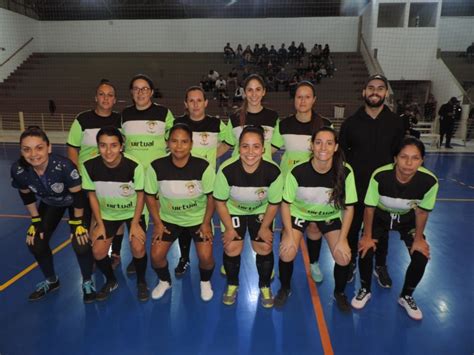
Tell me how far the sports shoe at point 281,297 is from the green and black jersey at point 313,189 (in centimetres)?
80

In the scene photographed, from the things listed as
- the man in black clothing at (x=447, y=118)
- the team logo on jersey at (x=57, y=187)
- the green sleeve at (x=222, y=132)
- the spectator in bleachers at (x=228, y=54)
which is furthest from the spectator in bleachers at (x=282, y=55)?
the team logo on jersey at (x=57, y=187)

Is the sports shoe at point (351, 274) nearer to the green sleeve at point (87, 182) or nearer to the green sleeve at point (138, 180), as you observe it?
the green sleeve at point (138, 180)

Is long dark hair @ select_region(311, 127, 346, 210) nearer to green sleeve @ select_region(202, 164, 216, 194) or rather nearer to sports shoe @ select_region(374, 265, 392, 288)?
green sleeve @ select_region(202, 164, 216, 194)

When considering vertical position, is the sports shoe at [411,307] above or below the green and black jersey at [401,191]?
below

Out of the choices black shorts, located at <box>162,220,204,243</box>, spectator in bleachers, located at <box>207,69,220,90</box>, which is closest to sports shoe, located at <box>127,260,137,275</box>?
black shorts, located at <box>162,220,204,243</box>

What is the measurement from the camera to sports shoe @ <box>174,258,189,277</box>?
3.71m

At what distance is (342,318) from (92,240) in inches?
91.8

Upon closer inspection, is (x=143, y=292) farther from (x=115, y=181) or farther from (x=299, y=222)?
(x=299, y=222)

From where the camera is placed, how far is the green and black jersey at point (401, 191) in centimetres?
294

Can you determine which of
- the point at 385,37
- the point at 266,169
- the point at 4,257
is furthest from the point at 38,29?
the point at 266,169

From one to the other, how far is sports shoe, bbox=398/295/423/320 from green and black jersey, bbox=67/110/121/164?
323 centimetres

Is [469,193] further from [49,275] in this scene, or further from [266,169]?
[49,275]

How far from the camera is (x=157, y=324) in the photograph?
9.64ft

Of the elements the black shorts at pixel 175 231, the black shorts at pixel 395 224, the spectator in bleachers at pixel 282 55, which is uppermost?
the spectator in bleachers at pixel 282 55
